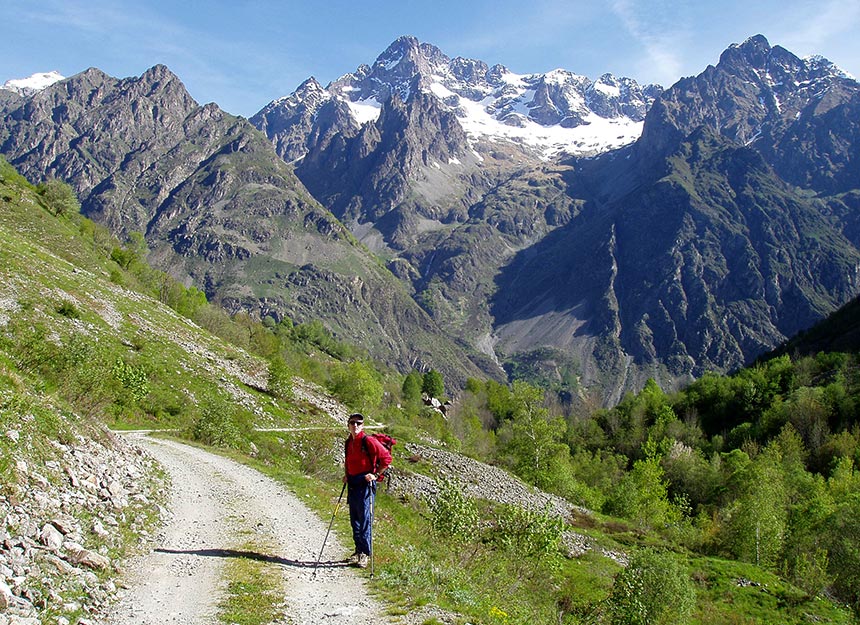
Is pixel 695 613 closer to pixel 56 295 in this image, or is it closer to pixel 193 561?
pixel 193 561

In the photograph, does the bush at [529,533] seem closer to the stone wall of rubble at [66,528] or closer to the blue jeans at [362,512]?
the blue jeans at [362,512]

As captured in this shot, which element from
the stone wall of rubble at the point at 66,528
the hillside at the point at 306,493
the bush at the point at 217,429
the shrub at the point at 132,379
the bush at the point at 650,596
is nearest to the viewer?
the stone wall of rubble at the point at 66,528

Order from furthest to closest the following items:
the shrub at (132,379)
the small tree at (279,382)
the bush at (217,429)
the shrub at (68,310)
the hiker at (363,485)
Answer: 1. the small tree at (279,382)
2. the shrub at (68,310)
3. the bush at (217,429)
4. the shrub at (132,379)
5. the hiker at (363,485)

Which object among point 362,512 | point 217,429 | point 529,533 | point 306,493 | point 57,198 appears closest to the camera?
point 362,512

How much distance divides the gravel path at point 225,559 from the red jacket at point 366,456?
90.3 inches

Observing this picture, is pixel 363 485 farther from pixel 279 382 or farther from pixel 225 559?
pixel 279 382

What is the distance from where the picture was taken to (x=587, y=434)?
141750 millimetres

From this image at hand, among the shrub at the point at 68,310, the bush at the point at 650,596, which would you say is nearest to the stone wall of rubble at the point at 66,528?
the bush at the point at 650,596

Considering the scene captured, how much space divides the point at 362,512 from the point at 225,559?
323cm

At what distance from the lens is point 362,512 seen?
13.8 m

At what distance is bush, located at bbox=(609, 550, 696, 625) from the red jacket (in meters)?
18.8

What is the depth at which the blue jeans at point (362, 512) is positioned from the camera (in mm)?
13773

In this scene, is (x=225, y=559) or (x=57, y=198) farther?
(x=57, y=198)

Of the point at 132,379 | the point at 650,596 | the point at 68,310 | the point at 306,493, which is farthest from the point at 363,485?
the point at 68,310
